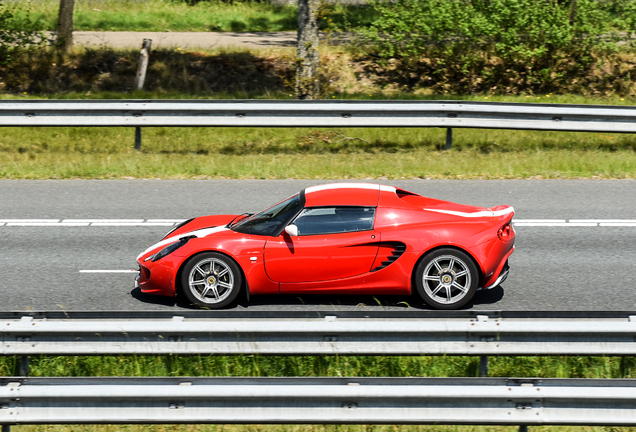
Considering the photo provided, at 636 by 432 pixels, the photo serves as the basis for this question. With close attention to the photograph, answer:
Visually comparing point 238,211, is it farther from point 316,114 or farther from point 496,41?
point 496,41

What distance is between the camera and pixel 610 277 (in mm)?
8539

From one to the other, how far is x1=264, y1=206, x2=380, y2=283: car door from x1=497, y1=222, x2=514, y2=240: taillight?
1234 mm

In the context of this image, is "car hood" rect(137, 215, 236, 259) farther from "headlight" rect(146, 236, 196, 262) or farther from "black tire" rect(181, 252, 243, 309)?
"black tire" rect(181, 252, 243, 309)

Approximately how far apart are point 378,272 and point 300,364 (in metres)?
1.42

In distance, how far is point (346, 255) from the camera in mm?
7363

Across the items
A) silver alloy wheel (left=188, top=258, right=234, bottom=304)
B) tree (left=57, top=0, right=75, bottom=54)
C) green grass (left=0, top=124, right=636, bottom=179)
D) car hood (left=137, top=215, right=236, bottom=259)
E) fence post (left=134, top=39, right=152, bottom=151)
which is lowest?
silver alloy wheel (left=188, top=258, right=234, bottom=304)

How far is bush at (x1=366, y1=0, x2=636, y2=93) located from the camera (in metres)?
18.5

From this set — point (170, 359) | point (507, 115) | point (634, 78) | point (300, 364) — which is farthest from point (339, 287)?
point (634, 78)

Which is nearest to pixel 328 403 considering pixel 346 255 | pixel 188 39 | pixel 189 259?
pixel 346 255

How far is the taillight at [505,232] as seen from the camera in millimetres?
7480

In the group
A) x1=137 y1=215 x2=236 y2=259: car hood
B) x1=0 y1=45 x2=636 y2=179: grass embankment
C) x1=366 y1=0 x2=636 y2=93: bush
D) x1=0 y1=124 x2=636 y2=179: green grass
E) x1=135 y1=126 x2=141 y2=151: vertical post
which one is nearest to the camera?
x1=137 y1=215 x2=236 y2=259: car hood

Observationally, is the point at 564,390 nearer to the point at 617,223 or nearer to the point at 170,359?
the point at 170,359

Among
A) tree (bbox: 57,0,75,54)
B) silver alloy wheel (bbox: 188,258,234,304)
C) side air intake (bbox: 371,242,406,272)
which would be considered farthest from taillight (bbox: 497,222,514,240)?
tree (bbox: 57,0,75,54)

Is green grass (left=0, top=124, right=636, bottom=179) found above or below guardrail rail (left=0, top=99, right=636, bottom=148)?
below
